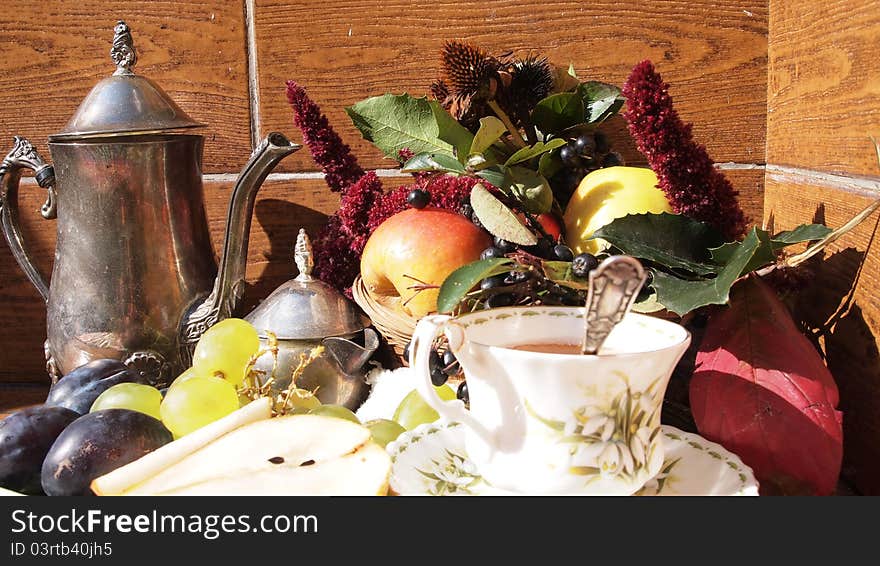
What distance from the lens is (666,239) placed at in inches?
22.9

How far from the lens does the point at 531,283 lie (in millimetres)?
606

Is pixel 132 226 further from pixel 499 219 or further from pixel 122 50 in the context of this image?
pixel 499 219

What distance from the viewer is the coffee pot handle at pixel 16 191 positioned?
78cm

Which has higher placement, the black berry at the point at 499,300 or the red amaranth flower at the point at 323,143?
the red amaranth flower at the point at 323,143

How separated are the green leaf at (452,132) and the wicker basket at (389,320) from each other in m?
0.16

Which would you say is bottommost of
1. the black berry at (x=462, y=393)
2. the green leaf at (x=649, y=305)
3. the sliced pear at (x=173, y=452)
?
the black berry at (x=462, y=393)

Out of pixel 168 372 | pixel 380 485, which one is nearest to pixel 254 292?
pixel 168 372

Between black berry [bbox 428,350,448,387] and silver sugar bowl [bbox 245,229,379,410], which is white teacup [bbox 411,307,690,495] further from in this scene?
silver sugar bowl [bbox 245,229,379,410]

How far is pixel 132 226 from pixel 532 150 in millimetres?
401

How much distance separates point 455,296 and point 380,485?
164mm

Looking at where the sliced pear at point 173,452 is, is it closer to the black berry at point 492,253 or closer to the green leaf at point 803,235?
the black berry at point 492,253

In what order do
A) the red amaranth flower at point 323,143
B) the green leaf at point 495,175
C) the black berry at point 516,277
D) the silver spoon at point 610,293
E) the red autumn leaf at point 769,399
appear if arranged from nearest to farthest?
the silver spoon at point 610,293 → the red autumn leaf at point 769,399 → the black berry at point 516,277 → the green leaf at point 495,175 → the red amaranth flower at point 323,143

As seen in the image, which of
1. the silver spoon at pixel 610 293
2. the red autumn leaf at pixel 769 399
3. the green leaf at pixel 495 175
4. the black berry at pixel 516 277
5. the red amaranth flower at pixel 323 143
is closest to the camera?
the silver spoon at pixel 610 293

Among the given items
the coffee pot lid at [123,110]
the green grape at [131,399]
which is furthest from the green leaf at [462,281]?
the coffee pot lid at [123,110]
